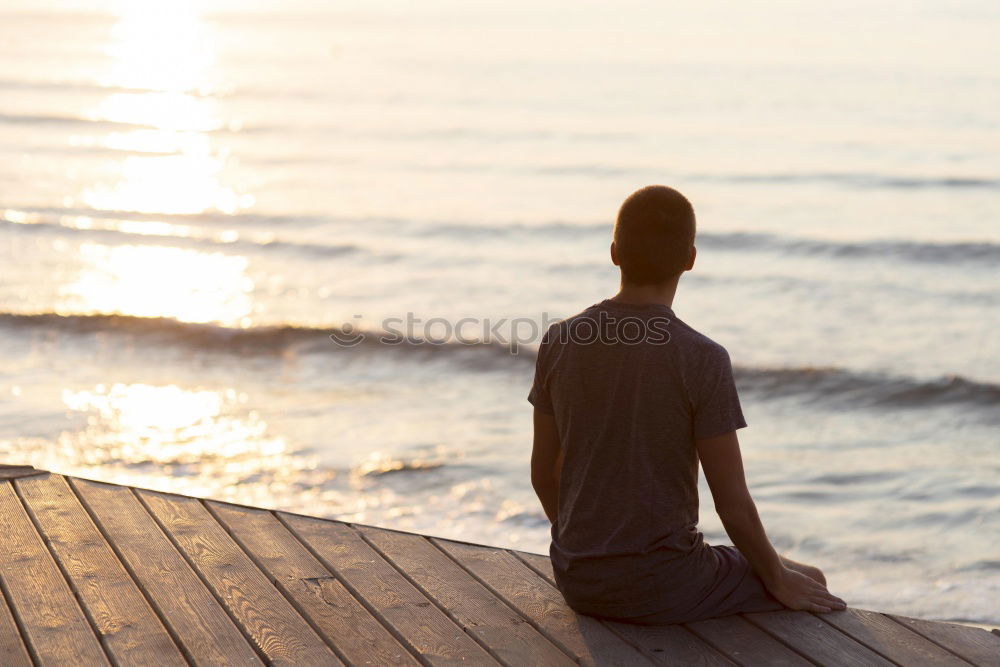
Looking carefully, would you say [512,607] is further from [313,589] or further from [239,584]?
[239,584]

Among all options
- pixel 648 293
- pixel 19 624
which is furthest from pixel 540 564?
pixel 19 624

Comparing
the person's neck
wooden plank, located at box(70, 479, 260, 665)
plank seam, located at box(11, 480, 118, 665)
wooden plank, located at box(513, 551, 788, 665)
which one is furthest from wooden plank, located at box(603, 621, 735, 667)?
plank seam, located at box(11, 480, 118, 665)

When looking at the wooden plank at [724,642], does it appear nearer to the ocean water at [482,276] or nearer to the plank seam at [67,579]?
the plank seam at [67,579]

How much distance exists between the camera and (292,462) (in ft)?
24.6

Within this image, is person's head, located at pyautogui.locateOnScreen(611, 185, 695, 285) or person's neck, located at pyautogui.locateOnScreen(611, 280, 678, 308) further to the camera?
person's neck, located at pyautogui.locateOnScreen(611, 280, 678, 308)

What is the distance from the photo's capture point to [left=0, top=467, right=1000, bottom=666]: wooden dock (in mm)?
3625

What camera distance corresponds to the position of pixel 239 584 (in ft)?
13.6

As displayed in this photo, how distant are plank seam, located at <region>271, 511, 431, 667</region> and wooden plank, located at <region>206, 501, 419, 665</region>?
1 centimetres

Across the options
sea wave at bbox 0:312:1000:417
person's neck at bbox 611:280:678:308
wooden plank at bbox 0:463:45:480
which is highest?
person's neck at bbox 611:280:678:308

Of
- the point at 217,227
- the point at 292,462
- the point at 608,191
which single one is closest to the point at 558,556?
the point at 292,462

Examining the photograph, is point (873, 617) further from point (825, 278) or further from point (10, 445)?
point (825, 278)

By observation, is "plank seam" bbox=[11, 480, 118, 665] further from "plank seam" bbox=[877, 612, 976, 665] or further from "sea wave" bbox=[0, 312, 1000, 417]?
"sea wave" bbox=[0, 312, 1000, 417]

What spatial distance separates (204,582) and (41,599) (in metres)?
0.53

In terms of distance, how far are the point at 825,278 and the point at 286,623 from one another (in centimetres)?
1149
